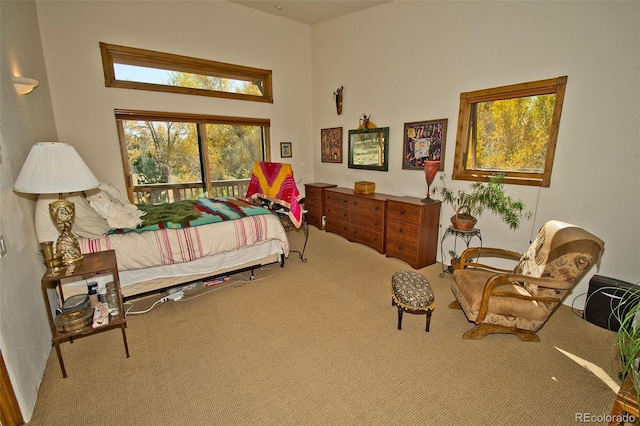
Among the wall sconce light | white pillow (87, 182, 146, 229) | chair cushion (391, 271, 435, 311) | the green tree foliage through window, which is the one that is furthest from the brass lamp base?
the green tree foliage through window

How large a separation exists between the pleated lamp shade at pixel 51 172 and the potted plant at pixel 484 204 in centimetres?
350

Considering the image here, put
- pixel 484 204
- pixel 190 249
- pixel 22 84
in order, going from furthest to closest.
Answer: pixel 484 204 < pixel 190 249 < pixel 22 84

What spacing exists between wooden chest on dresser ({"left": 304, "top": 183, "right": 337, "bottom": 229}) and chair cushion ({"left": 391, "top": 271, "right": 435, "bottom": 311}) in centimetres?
293

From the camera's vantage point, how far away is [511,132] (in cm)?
307

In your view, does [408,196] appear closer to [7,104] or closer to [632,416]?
[632,416]

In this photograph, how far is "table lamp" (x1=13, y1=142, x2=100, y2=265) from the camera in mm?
1780

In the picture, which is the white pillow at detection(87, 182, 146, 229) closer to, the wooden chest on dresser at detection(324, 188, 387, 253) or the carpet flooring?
the carpet flooring

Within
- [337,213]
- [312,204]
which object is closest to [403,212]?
[337,213]

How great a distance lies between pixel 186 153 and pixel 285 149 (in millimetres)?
1796

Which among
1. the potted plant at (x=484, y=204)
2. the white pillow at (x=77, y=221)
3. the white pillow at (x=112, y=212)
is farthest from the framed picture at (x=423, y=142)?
the white pillow at (x=77, y=221)

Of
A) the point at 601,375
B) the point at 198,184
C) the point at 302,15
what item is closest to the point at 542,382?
the point at 601,375

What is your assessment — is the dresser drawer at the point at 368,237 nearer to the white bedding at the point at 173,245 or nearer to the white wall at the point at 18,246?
the white bedding at the point at 173,245

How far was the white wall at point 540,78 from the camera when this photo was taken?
2338 mm

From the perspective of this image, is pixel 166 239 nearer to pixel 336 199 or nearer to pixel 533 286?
pixel 336 199
